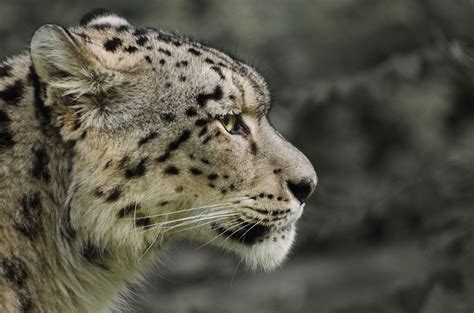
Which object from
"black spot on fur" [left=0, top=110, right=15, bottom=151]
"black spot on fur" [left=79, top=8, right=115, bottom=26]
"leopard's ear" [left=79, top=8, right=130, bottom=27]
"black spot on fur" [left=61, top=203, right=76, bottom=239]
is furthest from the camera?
"black spot on fur" [left=79, top=8, right=115, bottom=26]

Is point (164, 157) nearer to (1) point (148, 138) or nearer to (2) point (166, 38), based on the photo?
(1) point (148, 138)

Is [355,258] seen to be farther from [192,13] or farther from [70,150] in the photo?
[70,150]

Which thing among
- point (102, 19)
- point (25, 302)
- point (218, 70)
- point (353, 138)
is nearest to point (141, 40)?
point (218, 70)

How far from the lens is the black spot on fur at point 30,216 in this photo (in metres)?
5.86

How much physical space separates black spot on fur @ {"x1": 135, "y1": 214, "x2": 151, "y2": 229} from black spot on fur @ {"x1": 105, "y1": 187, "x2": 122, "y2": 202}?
0.63ft

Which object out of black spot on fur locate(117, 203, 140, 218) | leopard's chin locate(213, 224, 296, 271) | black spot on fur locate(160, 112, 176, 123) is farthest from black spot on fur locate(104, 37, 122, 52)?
leopard's chin locate(213, 224, 296, 271)

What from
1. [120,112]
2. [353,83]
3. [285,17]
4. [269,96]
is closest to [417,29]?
[285,17]

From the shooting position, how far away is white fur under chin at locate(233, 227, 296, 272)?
6637 mm

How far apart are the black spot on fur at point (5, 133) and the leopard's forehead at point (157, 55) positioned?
0.60 m

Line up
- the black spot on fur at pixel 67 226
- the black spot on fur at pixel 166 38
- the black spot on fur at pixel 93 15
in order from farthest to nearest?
the black spot on fur at pixel 93 15, the black spot on fur at pixel 166 38, the black spot on fur at pixel 67 226

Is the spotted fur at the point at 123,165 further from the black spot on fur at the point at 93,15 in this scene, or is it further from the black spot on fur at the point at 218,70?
the black spot on fur at the point at 93,15

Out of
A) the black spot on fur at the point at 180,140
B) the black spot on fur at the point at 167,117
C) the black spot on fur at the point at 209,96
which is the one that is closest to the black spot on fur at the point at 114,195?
the black spot on fur at the point at 180,140

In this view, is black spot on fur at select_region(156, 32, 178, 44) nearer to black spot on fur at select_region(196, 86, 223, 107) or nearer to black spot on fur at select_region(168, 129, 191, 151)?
black spot on fur at select_region(196, 86, 223, 107)

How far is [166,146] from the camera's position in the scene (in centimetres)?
620
